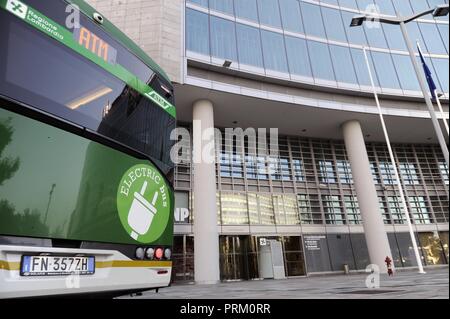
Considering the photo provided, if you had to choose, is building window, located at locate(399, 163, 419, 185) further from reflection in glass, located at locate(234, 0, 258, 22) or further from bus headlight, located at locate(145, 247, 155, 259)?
bus headlight, located at locate(145, 247, 155, 259)

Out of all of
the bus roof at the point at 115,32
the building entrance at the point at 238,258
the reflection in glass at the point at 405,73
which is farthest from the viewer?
the reflection in glass at the point at 405,73

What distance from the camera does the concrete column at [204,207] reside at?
15.4m

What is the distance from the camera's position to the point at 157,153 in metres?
4.78

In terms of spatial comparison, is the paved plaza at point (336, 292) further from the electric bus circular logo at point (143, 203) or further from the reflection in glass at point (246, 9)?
the reflection in glass at point (246, 9)

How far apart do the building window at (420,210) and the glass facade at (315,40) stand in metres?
9.38

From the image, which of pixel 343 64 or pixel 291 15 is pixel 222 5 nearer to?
pixel 291 15

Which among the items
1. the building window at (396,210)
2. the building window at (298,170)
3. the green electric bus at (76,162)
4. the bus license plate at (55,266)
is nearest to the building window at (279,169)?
the building window at (298,170)

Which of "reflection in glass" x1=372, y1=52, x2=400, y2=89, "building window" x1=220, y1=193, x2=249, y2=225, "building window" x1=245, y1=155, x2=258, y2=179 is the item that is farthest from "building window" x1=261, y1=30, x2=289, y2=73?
"building window" x1=220, y1=193, x2=249, y2=225

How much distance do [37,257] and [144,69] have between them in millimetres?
3324

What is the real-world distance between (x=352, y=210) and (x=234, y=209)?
10255 millimetres

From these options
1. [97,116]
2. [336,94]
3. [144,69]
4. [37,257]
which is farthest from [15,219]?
[336,94]
